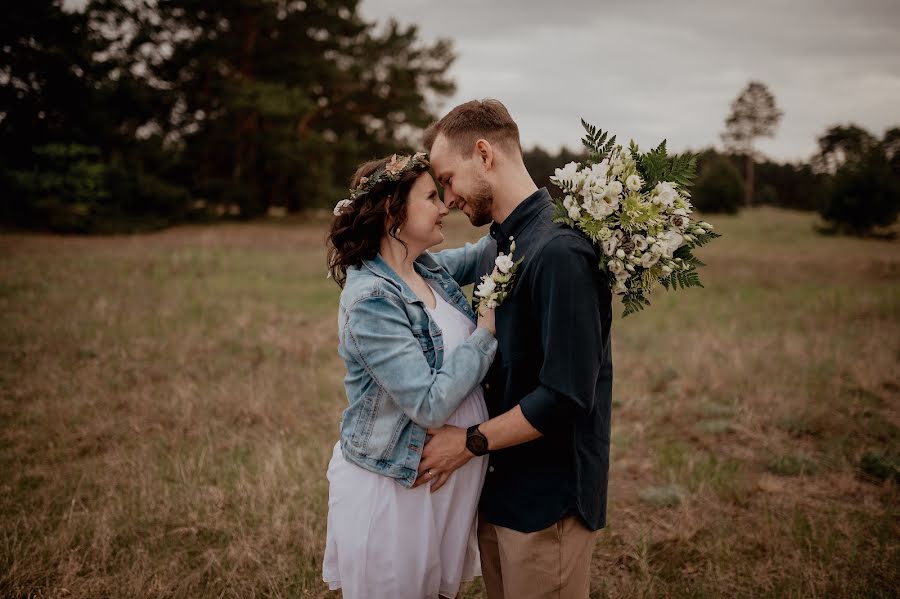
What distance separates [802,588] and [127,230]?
27700 millimetres

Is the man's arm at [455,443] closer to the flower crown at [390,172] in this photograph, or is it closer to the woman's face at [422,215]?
the woman's face at [422,215]

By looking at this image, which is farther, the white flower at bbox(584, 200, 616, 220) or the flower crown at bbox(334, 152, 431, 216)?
the flower crown at bbox(334, 152, 431, 216)

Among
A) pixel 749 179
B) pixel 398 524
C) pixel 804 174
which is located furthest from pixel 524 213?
pixel 804 174

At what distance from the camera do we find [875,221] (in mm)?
28125

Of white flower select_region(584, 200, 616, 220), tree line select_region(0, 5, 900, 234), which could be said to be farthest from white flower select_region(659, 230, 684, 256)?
tree line select_region(0, 5, 900, 234)

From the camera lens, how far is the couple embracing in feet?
7.23

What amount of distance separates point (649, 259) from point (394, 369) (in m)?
1.08

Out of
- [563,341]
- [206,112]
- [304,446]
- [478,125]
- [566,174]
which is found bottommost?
[304,446]

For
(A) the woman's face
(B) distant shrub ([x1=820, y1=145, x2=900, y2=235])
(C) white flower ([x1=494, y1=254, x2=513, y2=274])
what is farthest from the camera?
(B) distant shrub ([x1=820, y1=145, x2=900, y2=235])

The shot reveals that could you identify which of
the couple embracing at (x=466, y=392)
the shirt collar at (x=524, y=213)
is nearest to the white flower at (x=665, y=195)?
the couple embracing at (x=466, y=392)

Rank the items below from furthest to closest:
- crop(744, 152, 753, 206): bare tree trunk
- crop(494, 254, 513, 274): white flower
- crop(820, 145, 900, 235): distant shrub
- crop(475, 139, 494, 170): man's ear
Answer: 1. crop(744, 152, 753, 206): bare tree trunk
2. crop(820, 145, 900, 235): distant shrub
3. crop(475, 139, 494, 170): man's ear
4. crop(494, 254, 513, 274): white flower

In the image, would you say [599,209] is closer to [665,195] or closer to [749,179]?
[665,195]

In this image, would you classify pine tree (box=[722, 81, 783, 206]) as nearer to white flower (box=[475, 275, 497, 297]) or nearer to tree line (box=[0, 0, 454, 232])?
tree line (box=[0, 0, 454, 232])

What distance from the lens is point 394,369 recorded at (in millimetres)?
2246
